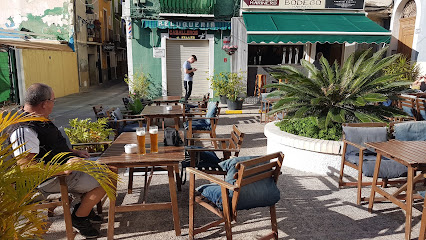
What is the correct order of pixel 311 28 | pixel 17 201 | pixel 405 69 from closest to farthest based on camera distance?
pixel 17 201, pixel 311 28, pixel 405 69

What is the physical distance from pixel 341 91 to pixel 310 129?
0.83 metres

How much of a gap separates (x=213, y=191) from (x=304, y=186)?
6.13 feet

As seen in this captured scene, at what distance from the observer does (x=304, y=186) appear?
4.29 meters

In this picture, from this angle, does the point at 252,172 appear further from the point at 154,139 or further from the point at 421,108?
the point at 421,108

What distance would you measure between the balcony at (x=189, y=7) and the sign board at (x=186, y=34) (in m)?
0.71

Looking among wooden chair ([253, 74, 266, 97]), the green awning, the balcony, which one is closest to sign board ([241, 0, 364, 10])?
→ the green awning

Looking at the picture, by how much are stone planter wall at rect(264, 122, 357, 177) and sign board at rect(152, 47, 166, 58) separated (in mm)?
8227

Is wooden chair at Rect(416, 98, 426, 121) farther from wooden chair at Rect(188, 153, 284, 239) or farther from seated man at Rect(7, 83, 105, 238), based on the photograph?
seated man at Rect(7, 83, 105, 238)

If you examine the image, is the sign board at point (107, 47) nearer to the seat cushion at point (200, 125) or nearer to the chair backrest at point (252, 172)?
the seat cushion at point (200, 125)

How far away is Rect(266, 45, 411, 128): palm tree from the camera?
4.96 m

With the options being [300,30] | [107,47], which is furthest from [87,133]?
[107,47]

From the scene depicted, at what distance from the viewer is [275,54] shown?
1345 centimetres

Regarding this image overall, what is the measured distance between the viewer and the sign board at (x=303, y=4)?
39.5 ft

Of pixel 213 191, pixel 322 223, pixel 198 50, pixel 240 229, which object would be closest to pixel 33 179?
pixel 213 191
